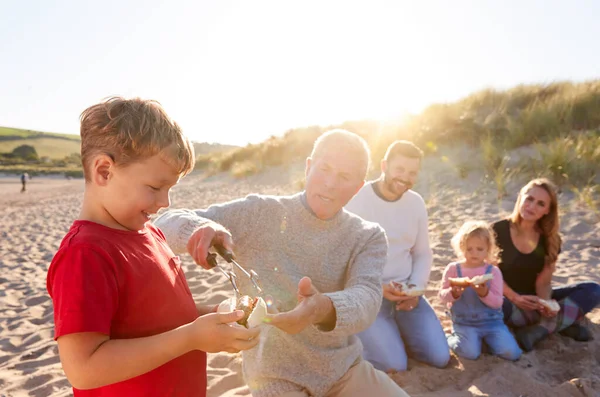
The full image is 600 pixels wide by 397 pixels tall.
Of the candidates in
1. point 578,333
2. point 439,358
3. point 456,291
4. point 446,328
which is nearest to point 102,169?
point 439,358

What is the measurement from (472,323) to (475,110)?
1102cm

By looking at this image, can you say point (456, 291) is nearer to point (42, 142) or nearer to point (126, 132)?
point (126, 132)

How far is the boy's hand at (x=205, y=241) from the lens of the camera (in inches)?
69.0

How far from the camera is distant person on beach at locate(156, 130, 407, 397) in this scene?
6.82ft

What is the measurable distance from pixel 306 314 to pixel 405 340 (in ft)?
7.35

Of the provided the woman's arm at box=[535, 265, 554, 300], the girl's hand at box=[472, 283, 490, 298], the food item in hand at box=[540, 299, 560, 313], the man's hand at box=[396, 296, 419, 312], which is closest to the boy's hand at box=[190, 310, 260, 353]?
the man's hand at box=[396, 296, 419, 312]

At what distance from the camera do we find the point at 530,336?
3.63 metres

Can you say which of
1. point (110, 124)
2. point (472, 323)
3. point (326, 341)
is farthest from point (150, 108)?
point (472, 323)

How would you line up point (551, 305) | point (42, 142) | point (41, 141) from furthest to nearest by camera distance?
point (41, 141), point (42, 142), point (551, 305)

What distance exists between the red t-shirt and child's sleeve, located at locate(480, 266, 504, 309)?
9.23ft

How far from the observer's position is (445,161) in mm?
11133

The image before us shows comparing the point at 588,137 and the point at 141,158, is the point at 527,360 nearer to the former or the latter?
the point at 141,158

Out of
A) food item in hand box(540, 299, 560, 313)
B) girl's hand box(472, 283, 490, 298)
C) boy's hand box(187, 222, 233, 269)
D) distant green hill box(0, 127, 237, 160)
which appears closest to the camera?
boy's hand box(187, 222, 233, 269)

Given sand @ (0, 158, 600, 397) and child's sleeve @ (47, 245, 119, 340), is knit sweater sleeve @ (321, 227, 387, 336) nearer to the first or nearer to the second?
child's sleeve @ (47, 245, 119, 340)
